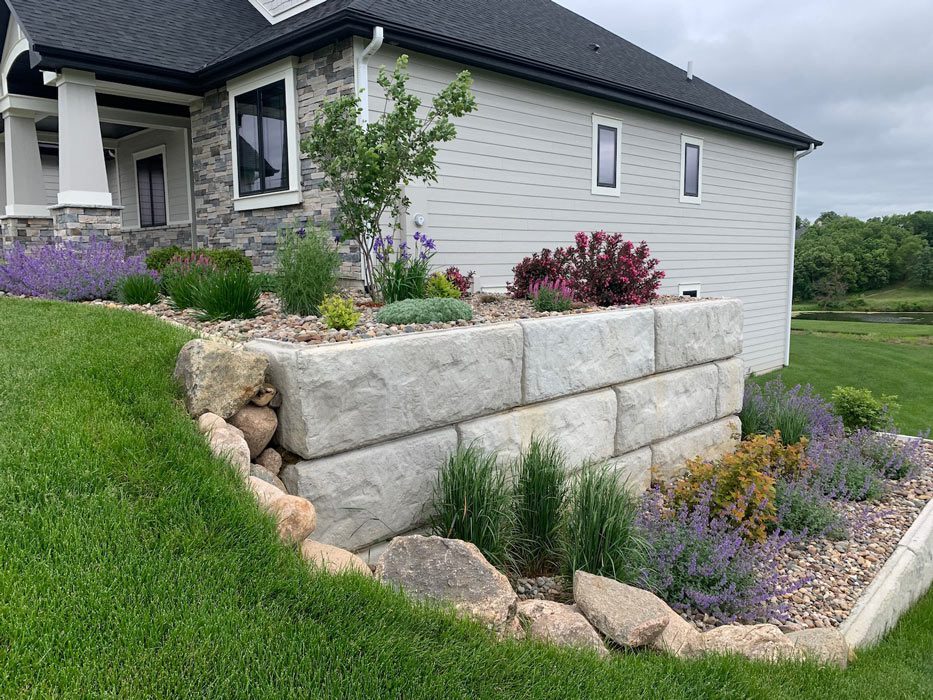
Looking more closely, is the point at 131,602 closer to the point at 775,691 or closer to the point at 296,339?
the point at 296,339

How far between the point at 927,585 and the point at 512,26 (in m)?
9.18

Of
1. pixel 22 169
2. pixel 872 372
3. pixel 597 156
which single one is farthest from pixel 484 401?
pixel 872 372

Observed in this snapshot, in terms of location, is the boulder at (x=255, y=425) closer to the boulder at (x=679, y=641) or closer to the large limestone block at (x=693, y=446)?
the boulder at (x=679, y=641)

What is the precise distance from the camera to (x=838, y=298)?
44.9 m

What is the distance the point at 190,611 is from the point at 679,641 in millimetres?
2002

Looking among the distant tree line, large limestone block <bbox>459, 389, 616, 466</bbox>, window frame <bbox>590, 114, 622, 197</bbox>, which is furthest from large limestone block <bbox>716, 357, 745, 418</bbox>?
the distant tree line

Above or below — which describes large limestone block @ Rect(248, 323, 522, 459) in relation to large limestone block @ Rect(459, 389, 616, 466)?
above

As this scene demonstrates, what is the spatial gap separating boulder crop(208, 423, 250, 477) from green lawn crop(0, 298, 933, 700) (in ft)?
0.25

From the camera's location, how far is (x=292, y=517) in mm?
2848

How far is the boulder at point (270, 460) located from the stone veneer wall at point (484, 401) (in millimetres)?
56

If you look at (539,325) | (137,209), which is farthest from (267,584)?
(137,209)

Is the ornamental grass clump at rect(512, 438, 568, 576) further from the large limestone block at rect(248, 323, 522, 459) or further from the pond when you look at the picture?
the pond

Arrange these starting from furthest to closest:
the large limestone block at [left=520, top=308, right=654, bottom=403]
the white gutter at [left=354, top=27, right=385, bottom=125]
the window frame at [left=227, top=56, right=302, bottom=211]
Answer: the window frame at [left=227, top=56, right=302, bottom=211]
the white gutter at [left=354, top=27, right=385, bottom=125]
the large limestone block at [left=520, top=308, right=654, bottom=403]

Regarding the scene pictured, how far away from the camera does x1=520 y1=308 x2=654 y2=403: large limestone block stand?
4.62 meters
